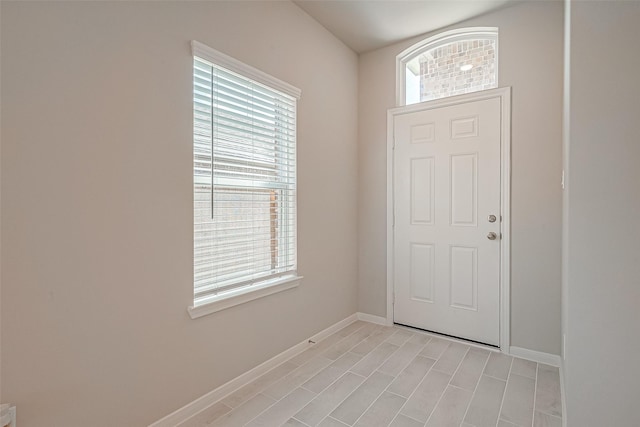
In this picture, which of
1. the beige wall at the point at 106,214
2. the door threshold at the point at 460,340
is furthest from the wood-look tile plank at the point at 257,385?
the door threshold at the point at 460,340

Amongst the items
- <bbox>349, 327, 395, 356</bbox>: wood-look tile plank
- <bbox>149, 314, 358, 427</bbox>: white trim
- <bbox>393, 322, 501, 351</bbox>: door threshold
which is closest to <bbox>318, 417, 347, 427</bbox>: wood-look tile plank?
<bbox>149, 314, 358, 427</bbox>: white trim

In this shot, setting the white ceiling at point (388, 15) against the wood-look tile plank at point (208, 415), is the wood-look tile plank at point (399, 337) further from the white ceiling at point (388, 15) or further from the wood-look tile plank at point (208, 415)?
the white ceiling at point (388, 15)

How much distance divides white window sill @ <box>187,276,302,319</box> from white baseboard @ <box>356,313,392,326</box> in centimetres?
118

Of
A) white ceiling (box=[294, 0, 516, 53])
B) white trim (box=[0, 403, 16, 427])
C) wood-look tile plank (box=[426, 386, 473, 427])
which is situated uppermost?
white ceiling (box=[294, 0, 516, 53])

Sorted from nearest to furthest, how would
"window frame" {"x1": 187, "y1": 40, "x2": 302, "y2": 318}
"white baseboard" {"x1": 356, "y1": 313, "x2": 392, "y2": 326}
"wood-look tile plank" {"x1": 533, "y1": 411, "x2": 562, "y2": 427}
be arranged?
"wood-look tile plank" {"x1": 533, "y1": 411, "x2": 562, "y2": 427} → "window frame" {"x1": 187, "y1": 40, "x2": 302, "y2": 318} → "white baseboard" {"x1": 356, "y1": 313, "x2": 392, "y2": 326}

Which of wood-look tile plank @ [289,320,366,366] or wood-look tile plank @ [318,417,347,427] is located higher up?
wood-look tile plank @ [289,320,366,366]

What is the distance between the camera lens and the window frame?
1937 millimetres

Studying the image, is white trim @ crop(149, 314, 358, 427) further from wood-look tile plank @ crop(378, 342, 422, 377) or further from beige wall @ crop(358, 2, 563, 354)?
beige wall @ crop(358, 2, 563, 354)

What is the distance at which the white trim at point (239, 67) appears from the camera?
1.92 m

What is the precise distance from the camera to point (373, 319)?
348 cm

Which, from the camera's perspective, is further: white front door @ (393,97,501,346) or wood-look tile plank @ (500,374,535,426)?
white front door @ (393,97,501,346)

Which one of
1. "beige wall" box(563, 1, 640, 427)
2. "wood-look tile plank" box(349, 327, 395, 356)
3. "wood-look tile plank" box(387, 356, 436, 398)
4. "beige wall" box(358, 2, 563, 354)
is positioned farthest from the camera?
A: "wood-look tile plank" box(349, 327, 395, 356)

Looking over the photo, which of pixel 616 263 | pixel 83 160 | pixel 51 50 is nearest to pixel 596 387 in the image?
pixel 616 263

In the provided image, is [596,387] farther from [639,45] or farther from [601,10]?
[601,10]
